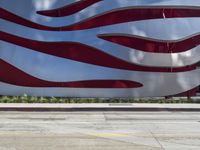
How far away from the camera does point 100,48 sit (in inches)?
1044

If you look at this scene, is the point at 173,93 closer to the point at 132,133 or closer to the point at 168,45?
the point at 168,45

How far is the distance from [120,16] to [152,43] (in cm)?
227

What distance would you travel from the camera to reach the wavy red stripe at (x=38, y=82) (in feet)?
87.2

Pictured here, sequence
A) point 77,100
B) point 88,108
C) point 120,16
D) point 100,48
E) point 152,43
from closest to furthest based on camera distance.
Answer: point 88,108 < point 77,100 < point 100,48 < point 152,43 < point 120,16

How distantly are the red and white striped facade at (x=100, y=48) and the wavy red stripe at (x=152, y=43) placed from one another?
2 centimetres

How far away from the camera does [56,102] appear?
25062 millimetres

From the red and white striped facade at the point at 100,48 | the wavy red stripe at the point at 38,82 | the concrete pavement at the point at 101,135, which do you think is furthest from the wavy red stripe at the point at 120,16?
the concrete pavement at the point at 101,135

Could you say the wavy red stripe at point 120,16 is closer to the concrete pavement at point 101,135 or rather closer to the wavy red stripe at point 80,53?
the wavy red stripe at point 80,53

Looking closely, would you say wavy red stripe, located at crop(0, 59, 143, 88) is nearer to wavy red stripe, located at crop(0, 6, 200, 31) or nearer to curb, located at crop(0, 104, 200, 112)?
wavy red stripe, located at crop(0, 6, 200, 31)

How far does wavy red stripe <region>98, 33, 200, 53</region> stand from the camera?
26531 millimetres

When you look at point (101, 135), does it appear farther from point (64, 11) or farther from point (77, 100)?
point (64, 11)

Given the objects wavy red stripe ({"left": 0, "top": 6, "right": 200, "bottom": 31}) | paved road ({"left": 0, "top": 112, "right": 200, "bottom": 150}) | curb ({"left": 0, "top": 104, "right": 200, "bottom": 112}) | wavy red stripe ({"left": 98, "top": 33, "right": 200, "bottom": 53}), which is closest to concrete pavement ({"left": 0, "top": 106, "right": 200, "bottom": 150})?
paved road ({"left": 0, "top": 112, "right": 200, "bottom": 150})

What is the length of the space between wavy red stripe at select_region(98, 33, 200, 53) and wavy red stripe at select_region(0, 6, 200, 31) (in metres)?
0.88

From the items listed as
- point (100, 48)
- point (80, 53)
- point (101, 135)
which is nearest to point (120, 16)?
point (100, 48)
